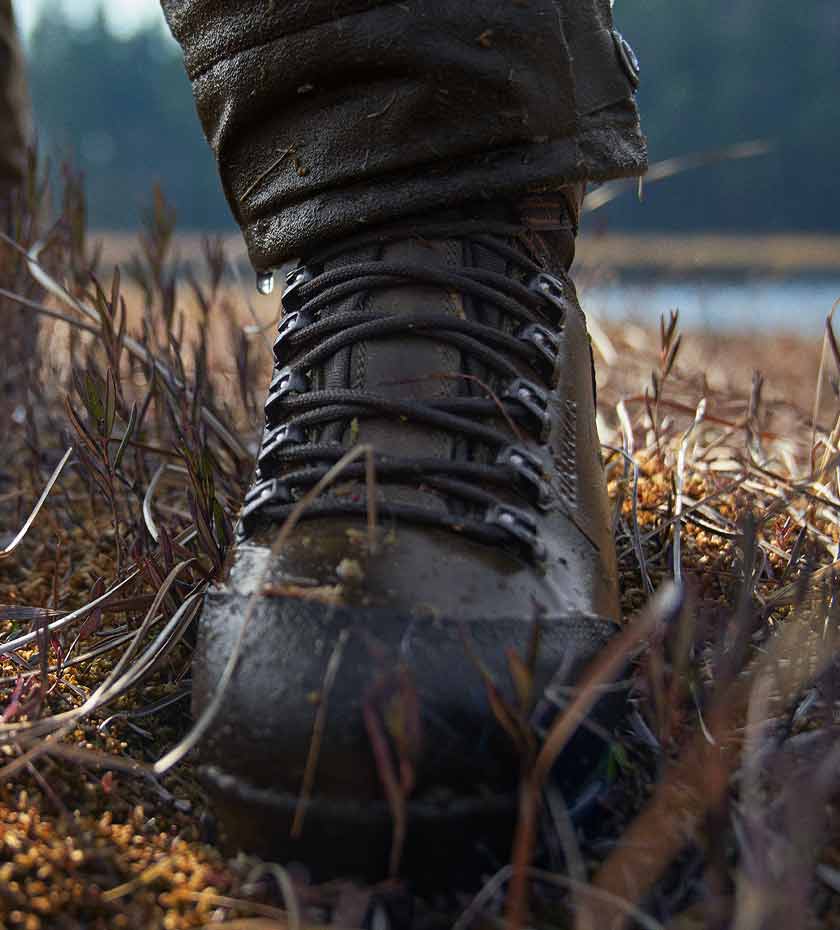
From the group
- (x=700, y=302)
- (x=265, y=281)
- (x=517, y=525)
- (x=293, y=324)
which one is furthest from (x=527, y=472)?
(x=700, y=302)

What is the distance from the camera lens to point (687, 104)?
65312 millimetres

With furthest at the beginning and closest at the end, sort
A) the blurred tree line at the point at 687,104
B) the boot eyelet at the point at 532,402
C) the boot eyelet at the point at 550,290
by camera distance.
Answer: the blurred tree line at the point at 687,104 → the boot eyelet at the point at 550,290 → the boot eyelet at the point at 532,402

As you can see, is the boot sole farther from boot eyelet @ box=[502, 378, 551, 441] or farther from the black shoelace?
boot eyelet @ box=[502, 378, 551, 441]

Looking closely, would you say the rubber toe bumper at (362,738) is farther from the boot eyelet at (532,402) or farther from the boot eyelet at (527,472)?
the boot eyelet at (532,402)

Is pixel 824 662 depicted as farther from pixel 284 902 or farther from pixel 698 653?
pixel 284 902

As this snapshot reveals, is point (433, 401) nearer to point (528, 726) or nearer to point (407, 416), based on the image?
point (407, 416)

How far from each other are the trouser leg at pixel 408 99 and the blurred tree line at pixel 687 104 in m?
52.8

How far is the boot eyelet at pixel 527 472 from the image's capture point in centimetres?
134

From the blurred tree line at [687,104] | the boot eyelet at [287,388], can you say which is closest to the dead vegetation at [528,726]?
the boot eyelet at [287,388]

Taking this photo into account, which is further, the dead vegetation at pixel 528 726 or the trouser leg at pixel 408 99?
the trouser leg at pixel 408 99

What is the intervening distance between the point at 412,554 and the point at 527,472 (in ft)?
0.68

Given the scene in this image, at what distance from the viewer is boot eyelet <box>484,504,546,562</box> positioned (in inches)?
50.4

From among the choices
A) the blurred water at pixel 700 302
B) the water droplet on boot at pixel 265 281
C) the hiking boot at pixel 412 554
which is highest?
the blurred water at pixel 700 302

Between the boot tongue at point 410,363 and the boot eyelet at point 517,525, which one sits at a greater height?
the boot tongue at point 410,363
